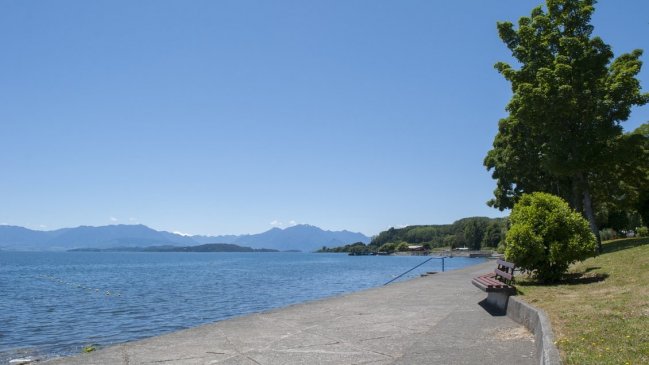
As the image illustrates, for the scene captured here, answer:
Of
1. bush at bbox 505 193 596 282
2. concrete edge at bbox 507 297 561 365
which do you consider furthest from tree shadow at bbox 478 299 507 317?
bush at bbox 505 193 596 282

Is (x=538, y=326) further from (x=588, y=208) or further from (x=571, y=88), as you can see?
(x=588, y=208)

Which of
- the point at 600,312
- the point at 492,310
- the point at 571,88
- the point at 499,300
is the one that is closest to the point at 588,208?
the point at 571,88

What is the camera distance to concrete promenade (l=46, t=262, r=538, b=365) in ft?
24.2

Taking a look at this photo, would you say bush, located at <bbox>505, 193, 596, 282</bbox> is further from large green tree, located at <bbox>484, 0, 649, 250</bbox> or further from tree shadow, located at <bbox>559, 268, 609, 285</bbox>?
large green tree, located at <bbox>484, 0, 649, 250</bbox>

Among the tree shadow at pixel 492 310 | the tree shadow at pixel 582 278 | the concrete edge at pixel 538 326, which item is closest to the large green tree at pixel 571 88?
the tree shadow at pixel 582 278

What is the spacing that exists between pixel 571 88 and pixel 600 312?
19.0m

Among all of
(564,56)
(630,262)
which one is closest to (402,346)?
(630,262)

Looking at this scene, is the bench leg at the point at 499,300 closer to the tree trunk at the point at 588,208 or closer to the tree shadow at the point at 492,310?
the tree shadow at the point at 492,310

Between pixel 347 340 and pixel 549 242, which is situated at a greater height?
pixel 549 242

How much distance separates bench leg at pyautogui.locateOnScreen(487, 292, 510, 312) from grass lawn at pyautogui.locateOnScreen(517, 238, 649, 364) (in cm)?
43

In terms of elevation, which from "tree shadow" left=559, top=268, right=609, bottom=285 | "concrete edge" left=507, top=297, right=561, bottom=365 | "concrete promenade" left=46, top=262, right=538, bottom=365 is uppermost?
"tree shadow" left=559, top=268, right=609, bottom=285

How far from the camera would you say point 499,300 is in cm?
1133

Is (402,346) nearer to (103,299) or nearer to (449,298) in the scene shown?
(449,298)

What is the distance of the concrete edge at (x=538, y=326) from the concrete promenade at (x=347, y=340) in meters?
0.17
